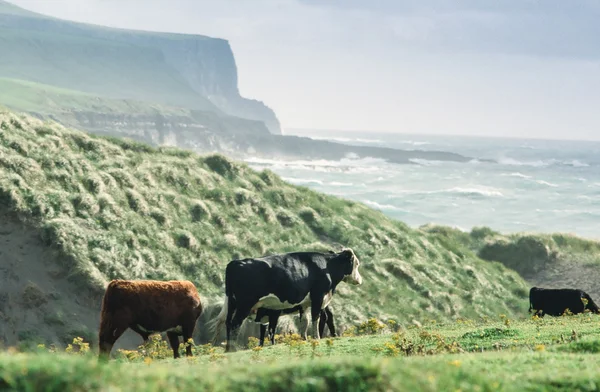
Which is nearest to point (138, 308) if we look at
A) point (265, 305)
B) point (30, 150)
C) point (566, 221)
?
point (265, 305)

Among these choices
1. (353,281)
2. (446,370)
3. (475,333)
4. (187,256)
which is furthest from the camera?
(187,256)

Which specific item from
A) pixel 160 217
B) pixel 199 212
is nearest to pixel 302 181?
pixel 199 212

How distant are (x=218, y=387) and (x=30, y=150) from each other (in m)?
28.5

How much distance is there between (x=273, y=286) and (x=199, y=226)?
57.2 feet

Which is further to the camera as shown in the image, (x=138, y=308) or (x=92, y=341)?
(x=92, y=341)

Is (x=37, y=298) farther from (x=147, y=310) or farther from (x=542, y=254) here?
(x=542, y=254)

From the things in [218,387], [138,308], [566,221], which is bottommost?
[566,221]

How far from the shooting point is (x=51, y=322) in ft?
81.7

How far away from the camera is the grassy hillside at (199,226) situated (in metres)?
30.3

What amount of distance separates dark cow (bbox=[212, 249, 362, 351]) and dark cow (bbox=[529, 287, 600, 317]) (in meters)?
12.8

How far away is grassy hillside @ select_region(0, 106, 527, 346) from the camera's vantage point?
99.6 feet

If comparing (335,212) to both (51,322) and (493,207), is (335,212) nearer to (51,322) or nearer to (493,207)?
(51,322)

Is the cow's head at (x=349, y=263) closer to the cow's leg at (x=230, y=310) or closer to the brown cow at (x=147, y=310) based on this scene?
the cow's leg at (x=230, y=310)

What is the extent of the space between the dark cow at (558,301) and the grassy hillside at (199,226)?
23.7 ft
